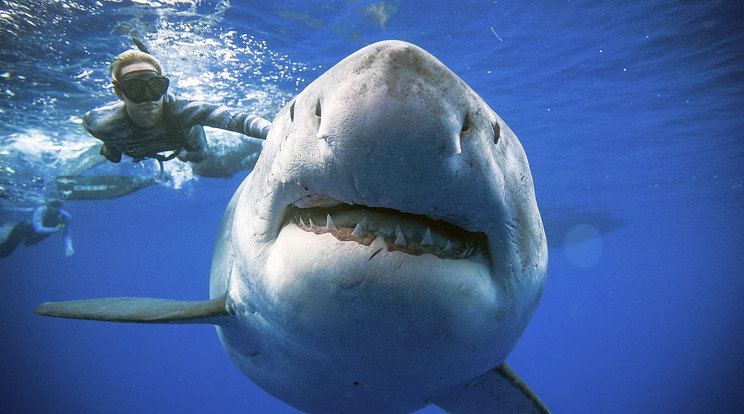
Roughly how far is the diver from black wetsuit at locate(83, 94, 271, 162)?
12.0 metres

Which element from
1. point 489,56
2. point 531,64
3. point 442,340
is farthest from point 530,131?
point 442,340

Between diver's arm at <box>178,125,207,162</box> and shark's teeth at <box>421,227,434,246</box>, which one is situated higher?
shark's teeth at <box>421,227,434,246</box>

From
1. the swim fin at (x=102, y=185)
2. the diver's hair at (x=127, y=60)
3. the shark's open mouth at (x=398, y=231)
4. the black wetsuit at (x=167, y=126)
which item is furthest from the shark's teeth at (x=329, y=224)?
the swim fin at (x=102, y=185)

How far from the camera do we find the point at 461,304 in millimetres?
1367

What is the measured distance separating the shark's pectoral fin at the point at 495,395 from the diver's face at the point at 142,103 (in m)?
5.35

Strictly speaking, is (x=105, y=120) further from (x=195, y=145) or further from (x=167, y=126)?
(x=195, y=145)

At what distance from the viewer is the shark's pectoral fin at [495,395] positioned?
284 centimetres

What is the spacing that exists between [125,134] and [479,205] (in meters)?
6.48

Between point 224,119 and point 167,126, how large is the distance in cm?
105

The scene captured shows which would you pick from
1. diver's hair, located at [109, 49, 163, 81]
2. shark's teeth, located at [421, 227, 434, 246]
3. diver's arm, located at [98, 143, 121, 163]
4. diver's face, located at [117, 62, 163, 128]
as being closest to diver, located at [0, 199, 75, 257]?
diver's arm, located at [98, 143, 121, 163]

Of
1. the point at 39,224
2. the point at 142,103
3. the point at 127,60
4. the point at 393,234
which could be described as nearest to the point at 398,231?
the point at 393,234

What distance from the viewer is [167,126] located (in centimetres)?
621

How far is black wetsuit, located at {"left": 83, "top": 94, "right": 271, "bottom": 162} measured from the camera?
5.78m

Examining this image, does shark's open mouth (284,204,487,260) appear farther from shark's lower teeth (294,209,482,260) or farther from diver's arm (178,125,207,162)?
diver's arm (178,125,207,162)
